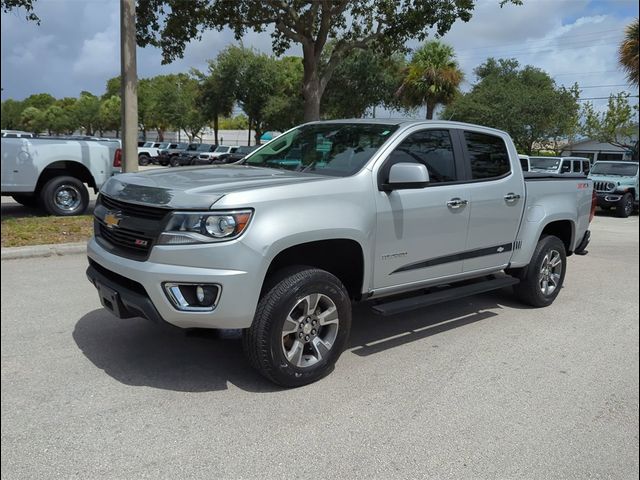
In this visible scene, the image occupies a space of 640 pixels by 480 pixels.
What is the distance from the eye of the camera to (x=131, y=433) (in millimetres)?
3131

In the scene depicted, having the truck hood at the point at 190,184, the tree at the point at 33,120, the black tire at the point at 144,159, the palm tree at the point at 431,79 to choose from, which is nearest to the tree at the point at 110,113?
the black tire at the point at 144,159

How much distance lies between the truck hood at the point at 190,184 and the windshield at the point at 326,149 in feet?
0.84

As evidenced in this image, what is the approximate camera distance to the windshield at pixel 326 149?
14.3 ft

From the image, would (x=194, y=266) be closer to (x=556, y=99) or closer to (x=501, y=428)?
(x=501, y=428)

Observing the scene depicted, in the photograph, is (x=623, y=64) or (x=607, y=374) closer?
(x=607, y=374)

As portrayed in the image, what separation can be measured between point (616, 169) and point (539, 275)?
15.6 meters

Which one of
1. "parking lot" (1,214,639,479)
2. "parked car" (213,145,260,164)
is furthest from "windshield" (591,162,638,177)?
"parking lot" (1,214,639,479)

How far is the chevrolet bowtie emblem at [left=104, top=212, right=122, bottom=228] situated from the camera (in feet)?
12.4

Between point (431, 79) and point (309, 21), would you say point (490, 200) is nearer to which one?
point (309, 21)

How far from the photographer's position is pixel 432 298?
4.56 m

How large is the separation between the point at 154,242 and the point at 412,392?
1984 mm

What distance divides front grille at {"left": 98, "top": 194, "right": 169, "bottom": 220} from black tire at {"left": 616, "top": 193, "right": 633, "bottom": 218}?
17371mm

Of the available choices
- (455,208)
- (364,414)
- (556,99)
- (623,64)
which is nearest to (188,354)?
(364,414)

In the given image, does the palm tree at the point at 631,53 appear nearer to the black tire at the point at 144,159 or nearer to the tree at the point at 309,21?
the tree at the point at 309,21
